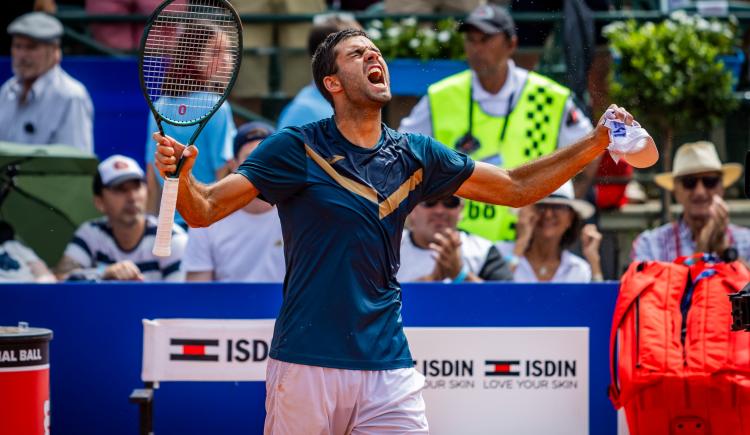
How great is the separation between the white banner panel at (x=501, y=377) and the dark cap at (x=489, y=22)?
204 centimetres

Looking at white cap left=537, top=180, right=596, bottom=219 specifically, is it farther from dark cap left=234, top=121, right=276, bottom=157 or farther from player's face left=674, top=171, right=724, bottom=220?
dark cap left=234, top=121, right=276, bottom=157

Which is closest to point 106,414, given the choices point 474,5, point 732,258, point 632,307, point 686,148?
point 632,307

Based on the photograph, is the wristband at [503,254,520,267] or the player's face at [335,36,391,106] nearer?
the player's face at [335,36,391,106]

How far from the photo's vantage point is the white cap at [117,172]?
21.9ft

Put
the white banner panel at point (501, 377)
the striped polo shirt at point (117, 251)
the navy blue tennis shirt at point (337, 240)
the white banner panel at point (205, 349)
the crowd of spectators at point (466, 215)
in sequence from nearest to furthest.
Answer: the navy blue tennis shirt at point (337, 240) < the white banner panel at point (205, 349) < the white banner panel at point (501, 377) < the crowd of spectators at point (466, 215) < the striped polo shirt at point (117, 251)

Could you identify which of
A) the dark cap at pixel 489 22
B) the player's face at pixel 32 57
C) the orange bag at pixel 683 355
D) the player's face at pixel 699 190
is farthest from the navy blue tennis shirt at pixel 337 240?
the player's face at pixel 32 57

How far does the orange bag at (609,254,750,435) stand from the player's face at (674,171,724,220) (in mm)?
1595

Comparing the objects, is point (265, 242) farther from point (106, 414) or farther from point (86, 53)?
point (86, 53)

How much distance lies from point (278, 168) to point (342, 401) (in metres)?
0.77

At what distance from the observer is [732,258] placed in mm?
5477

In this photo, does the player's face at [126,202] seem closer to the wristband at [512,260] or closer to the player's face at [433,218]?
the player's face at [433,218]

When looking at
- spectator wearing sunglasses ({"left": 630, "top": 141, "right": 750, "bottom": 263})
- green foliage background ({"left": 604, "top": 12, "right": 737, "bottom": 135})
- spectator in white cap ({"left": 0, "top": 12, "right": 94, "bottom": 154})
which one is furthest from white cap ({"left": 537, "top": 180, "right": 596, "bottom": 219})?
spectator in white cap ({"left": 0, "top": 12, "right": 94, "bottom": 154})

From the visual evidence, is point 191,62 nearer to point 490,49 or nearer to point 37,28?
point 490,49

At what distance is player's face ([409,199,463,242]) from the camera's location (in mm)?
6320
